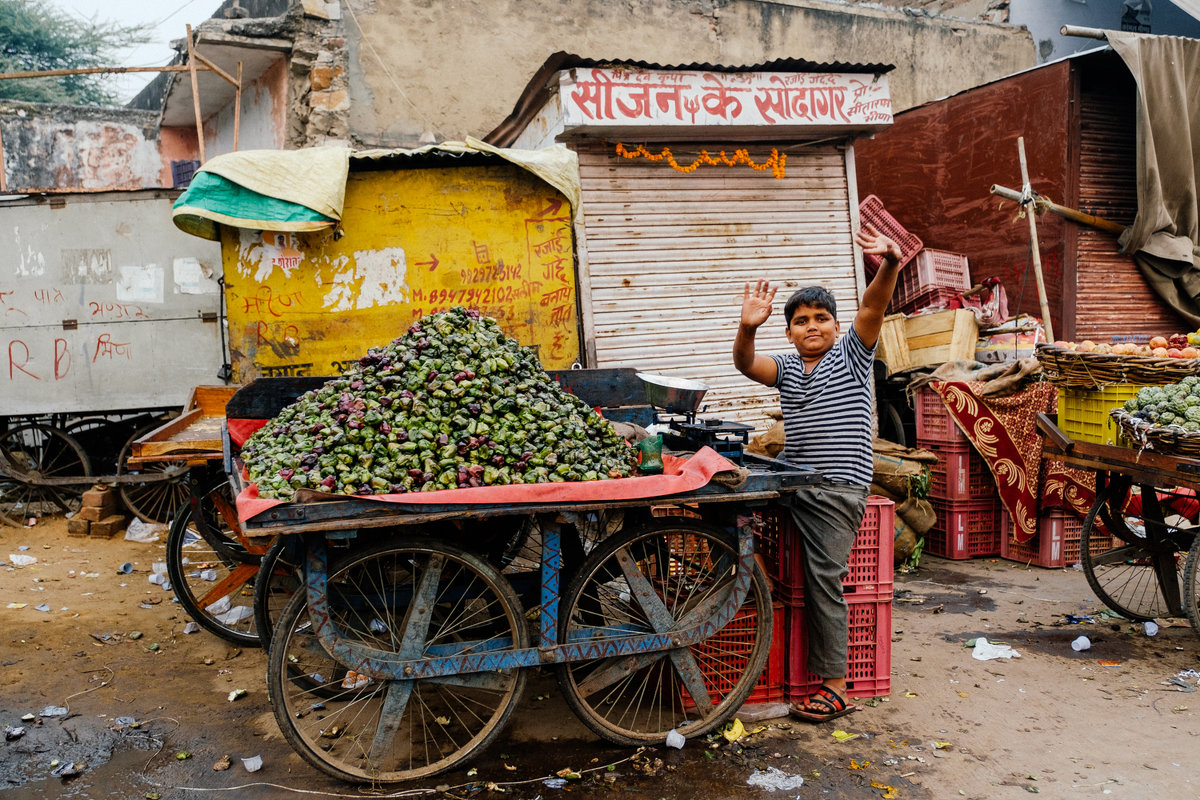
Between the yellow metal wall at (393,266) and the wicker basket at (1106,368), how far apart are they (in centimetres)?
370

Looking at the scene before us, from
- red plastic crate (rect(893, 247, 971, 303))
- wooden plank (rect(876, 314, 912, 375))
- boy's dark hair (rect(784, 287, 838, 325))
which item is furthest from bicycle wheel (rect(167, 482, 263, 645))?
red plastic crate (rect(893, 247, 971, 303))

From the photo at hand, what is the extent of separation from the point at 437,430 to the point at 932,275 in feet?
22.9

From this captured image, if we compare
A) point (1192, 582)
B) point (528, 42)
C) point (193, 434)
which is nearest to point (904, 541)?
point (1192, 582)

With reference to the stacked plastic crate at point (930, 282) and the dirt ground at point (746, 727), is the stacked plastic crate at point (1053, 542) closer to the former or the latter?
the dirt ground at point (746, 727)

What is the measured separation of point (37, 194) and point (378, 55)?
376cm

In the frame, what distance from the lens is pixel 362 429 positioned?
3340 millimetres

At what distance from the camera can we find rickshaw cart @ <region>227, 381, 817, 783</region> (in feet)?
10.2

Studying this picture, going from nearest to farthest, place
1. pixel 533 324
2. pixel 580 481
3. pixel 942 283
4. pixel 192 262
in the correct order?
pixel 580 481 < pixel 533 324 < pixel 192 262 < pixel 942 283

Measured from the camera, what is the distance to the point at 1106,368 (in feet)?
16.3

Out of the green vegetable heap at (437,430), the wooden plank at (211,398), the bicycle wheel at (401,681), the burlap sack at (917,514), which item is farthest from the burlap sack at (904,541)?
the wooden plank at (211,398)

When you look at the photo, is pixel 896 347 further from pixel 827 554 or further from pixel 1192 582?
pixel 827 554

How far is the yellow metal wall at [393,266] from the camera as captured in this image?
21.2ft

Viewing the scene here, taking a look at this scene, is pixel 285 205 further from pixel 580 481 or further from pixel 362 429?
pixel 580 481

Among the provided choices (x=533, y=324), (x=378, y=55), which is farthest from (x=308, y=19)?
(x=533, y=324)
